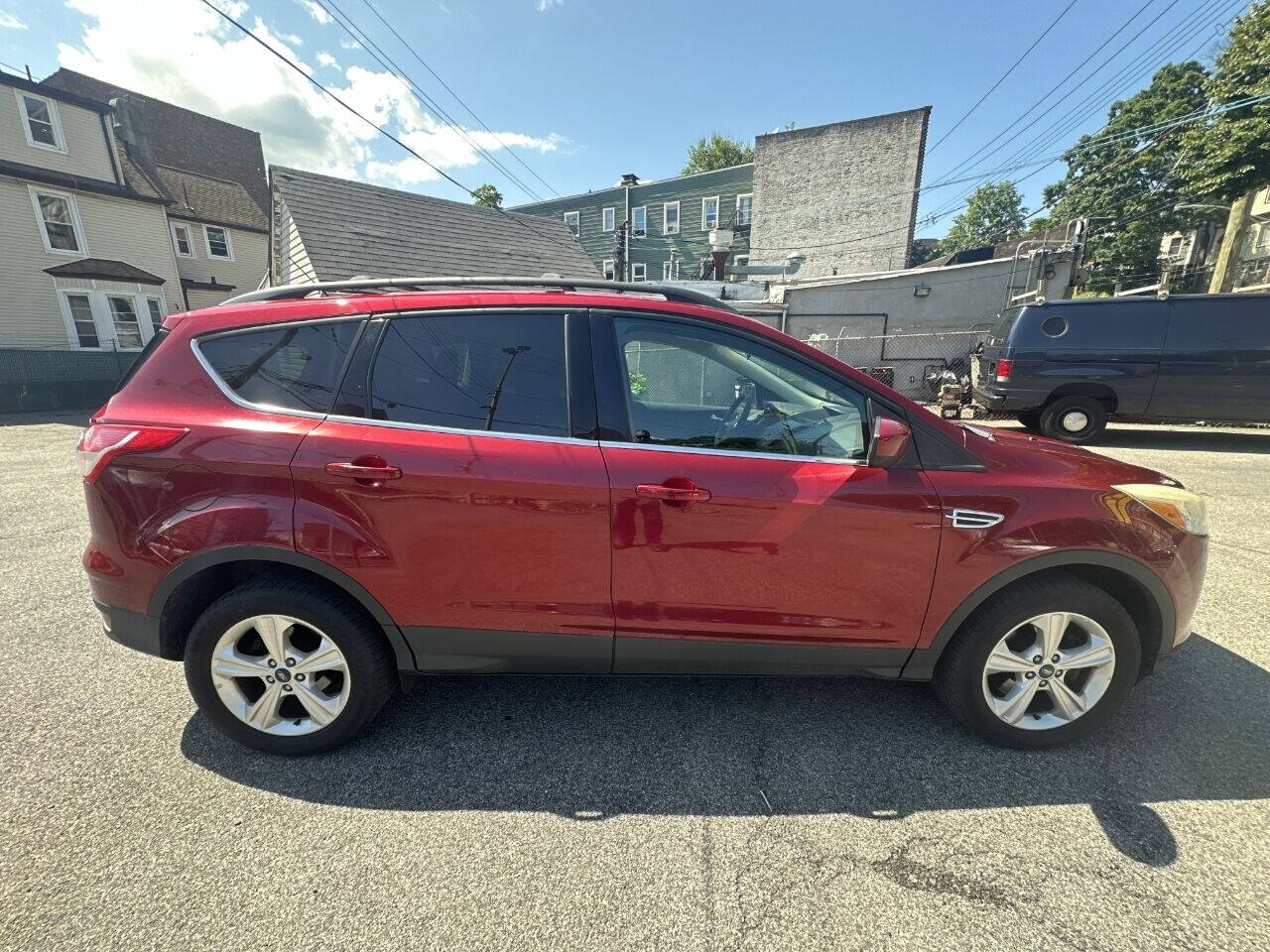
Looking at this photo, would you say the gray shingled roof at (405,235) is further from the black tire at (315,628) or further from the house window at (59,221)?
the house window at (59,221)

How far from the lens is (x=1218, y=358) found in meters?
7.48

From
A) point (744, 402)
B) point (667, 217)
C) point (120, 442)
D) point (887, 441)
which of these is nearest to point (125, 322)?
point (667, 217)

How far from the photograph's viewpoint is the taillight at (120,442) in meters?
2.07

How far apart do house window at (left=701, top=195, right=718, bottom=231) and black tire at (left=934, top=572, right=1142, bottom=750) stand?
82.8 feet

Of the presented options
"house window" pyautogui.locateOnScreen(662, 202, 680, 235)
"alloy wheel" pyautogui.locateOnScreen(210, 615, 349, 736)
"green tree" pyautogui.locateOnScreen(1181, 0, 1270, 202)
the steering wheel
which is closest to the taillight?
"alloy wheel" pyautogui.locateOnScreen(210, 615, 349, 736)

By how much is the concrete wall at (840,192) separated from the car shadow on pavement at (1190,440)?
12757 mm

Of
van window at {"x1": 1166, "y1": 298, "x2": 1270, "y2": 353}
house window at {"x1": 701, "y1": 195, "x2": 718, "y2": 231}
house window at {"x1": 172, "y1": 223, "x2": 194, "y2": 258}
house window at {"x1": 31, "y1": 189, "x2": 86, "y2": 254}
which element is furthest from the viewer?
house window at {"x1": 701, "y1": 195, "x2": 718, "y2": 231}

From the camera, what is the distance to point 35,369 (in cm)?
1414

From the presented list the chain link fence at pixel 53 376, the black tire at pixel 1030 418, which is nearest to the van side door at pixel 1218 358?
the black tire at pixel 1030 418

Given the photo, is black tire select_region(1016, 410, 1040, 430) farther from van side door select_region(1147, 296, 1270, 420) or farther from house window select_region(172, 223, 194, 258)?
house window select_region(172, 223, 194, 258)

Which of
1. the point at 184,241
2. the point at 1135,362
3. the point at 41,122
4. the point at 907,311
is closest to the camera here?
the point at 1135,362

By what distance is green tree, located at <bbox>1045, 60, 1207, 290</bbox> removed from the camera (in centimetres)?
2666

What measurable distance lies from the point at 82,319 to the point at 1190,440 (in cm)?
2763

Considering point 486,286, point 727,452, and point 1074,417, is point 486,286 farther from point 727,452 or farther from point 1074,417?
point 1074,417
